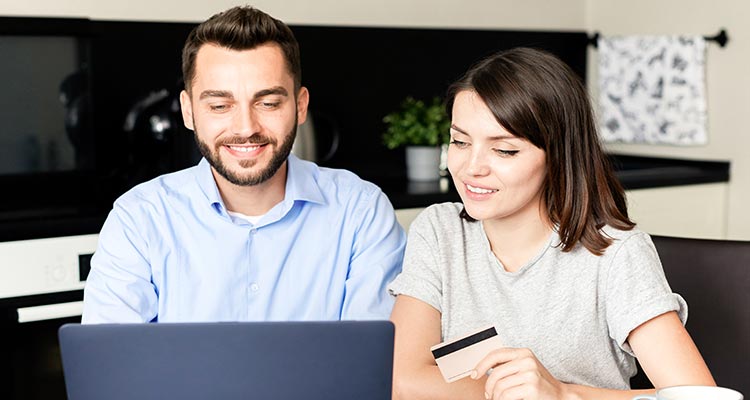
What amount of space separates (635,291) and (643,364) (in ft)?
0.36

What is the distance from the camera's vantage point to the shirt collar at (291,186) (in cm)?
182

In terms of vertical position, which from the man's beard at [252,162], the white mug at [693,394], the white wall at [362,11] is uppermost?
the white wall at [362,11]

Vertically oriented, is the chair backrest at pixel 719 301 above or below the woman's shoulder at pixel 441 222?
below

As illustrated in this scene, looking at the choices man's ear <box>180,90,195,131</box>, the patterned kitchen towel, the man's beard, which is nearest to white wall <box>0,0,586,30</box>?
the patterned kitchen towel

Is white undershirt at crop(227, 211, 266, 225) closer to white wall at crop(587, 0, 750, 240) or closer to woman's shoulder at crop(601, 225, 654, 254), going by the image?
woman's shoulder at crop(601, 225, 654, 254)

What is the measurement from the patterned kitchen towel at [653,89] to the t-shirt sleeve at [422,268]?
205 cm

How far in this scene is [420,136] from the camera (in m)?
3.24

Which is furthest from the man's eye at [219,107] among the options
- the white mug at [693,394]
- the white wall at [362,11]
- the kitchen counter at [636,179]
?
the white wall at [362,11]

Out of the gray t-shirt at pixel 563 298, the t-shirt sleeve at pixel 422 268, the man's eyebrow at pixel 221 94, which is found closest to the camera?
the gray t-shirt at pixel 563 298

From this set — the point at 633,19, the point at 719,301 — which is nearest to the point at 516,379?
the point at 719,301

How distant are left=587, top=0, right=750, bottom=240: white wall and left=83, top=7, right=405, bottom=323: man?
75.1 inches

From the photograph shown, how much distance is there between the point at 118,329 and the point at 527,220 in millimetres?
760

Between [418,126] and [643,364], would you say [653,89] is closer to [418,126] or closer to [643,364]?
[418,126]

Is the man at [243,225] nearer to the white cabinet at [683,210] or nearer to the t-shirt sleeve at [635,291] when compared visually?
the t-shirt sleeve at [635,291]
